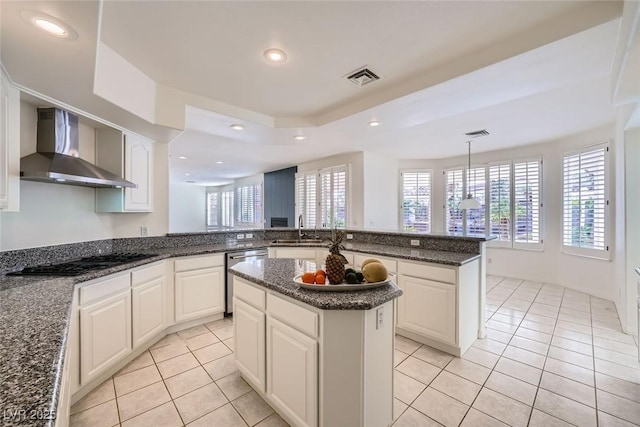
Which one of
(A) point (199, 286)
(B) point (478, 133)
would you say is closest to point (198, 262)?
(A) point (199, 286)

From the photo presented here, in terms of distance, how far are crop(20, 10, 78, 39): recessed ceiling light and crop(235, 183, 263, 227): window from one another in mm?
7002

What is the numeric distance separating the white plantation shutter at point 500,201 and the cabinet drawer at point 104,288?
20.3 ft

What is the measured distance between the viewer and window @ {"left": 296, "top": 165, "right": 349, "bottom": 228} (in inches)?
221

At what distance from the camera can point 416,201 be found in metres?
6.35

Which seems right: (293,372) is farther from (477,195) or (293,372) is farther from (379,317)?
(477,195)

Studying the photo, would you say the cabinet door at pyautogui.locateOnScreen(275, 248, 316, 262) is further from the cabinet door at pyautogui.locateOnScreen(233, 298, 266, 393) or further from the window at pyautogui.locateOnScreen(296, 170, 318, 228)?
the window at pyautogui.locateOnScreen(296, 170, 318, 228)

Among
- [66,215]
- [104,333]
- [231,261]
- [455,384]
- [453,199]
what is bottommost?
[455,384]

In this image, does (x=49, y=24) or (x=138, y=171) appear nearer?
(x=49, y=24)

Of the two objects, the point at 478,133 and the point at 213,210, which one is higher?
the point at 478,133

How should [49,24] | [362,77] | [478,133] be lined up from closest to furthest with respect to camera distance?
[49,24], [362,77], [478,133]

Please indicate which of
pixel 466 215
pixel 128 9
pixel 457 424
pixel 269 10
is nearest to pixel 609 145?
pixel 466 215

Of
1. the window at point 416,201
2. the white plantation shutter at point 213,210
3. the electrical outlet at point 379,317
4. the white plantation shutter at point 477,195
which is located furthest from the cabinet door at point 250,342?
the white plantation shutter at point 213,210

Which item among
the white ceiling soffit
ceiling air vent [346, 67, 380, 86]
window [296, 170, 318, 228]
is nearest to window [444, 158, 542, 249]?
window [296, 170, 318, 228]

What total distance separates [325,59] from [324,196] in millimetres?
3935
